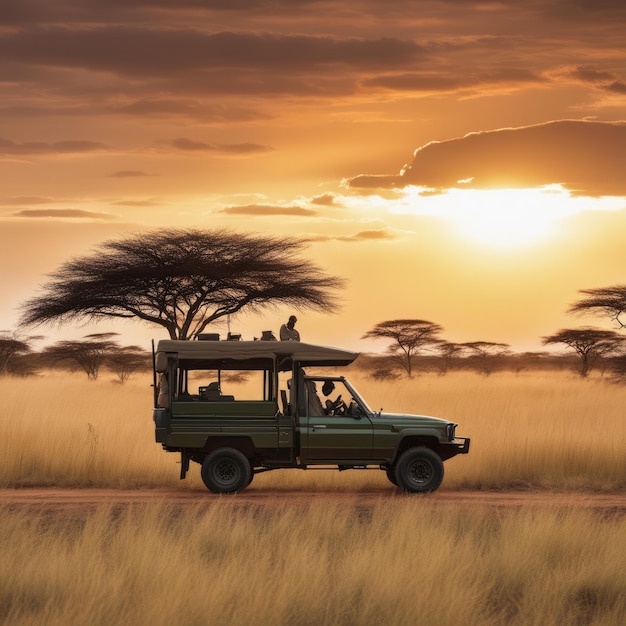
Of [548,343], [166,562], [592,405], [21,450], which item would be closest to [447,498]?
[166,562]

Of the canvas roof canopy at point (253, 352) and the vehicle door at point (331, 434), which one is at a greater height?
the canvas roof canopy at point (253, 352)

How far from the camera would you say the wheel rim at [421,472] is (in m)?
18.1

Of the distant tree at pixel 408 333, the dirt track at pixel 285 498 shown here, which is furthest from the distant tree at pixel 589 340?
the dirt track at pixel 285 498

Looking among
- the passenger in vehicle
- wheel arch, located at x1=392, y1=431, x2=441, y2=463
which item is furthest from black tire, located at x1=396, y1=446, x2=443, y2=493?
the passenger in vehicle

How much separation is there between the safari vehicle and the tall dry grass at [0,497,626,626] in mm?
2229

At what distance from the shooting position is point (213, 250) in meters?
35.4

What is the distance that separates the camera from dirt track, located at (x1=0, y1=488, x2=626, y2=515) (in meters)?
17.4

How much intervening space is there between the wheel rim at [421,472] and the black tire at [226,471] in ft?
7.83

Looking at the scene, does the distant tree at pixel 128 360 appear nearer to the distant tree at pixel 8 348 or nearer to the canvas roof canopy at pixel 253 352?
the distant tree at pixel 8 348

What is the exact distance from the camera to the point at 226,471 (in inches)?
715

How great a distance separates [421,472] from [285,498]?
2.04 metres

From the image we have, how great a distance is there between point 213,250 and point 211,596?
24.6 meters

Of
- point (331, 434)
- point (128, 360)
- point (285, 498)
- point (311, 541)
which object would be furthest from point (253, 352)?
point (128, 360)

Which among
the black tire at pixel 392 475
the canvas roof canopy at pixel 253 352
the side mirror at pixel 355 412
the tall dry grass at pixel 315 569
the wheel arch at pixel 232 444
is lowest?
the tall dry grass at pixel 315 569
